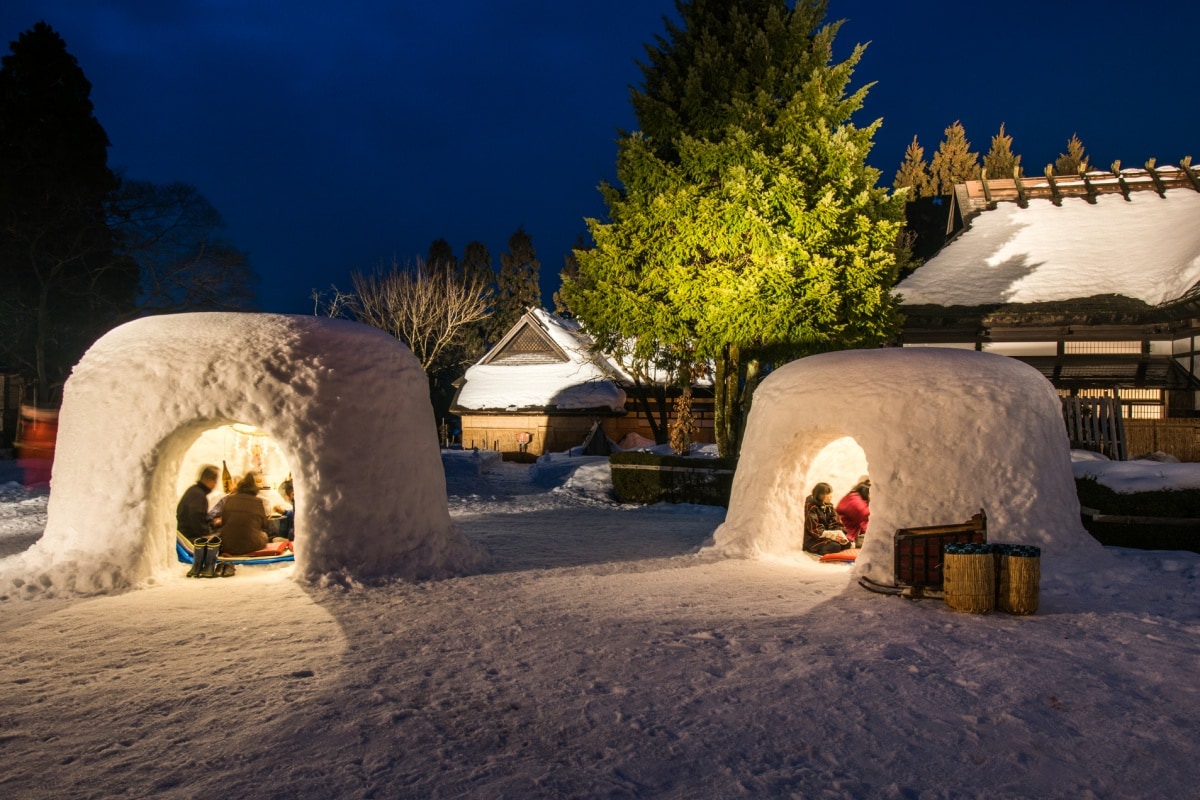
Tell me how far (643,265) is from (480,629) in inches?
445

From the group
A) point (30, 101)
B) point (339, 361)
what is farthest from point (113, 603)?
point (30, 101)

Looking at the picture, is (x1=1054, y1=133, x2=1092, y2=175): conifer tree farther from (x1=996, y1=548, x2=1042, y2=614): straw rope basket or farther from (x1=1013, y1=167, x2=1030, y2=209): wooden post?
(x1=996, y1=548, x2=1042, y2=614): straw rope basket

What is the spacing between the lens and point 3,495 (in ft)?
50.5

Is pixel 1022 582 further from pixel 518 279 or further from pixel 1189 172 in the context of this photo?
pixel 518 279

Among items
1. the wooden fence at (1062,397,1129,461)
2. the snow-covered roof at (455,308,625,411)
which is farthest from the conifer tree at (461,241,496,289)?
the wooden fence at (1062,397,1129,461)

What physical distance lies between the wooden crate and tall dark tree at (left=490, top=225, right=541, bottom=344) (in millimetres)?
39303

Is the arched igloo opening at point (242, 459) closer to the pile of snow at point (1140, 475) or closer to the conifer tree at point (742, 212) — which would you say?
the conifer tree at point (742, 212)

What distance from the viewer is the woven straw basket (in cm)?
696

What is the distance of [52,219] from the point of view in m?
23.2

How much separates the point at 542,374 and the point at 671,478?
15551 millimetres

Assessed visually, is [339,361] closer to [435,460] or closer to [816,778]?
[435,460]

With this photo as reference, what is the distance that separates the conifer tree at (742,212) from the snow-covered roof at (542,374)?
10.6m

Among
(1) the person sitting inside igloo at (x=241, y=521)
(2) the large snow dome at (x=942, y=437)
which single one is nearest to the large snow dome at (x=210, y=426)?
(1) the person sitting inside igloo at (x=241, y=521)

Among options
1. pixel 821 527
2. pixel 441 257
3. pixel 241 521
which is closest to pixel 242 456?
pixel 241 521
